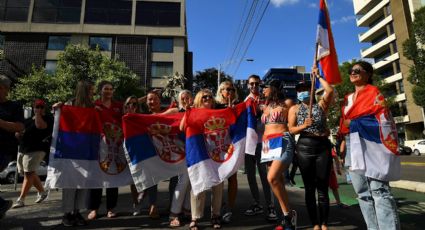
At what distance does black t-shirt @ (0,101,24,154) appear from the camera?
388 cm

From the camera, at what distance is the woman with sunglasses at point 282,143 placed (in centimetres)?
418

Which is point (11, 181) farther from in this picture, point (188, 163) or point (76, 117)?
point (188, 163)

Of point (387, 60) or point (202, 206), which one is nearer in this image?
point (202, 206)

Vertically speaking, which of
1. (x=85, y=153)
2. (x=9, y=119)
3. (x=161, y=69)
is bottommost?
(x=85, y=153)

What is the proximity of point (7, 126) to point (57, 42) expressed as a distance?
42190mm

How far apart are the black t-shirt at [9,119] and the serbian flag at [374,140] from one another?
154 inches

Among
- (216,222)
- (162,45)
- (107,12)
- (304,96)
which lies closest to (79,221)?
(216,222)

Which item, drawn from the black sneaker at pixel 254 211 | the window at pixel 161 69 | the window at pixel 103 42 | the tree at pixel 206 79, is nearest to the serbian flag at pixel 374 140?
the black sneaker at pixel 254 211

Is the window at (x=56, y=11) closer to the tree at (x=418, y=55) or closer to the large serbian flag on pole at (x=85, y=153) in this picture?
the tree at (x=418, y=55)

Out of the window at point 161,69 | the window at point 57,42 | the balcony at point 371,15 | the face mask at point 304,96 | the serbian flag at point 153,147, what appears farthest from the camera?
the balcony at point 371,15

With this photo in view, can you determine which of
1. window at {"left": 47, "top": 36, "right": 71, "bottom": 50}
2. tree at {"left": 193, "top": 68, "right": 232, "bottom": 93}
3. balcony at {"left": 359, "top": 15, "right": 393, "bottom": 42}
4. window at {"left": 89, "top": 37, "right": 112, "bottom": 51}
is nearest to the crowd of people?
window at {"left": 89, "top": 37, "right": 112, "bottom": 51}

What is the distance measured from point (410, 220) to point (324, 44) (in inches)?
107

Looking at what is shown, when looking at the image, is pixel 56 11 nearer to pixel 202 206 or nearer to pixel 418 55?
pixel 418 55

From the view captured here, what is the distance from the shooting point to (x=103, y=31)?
41562 millimetres
